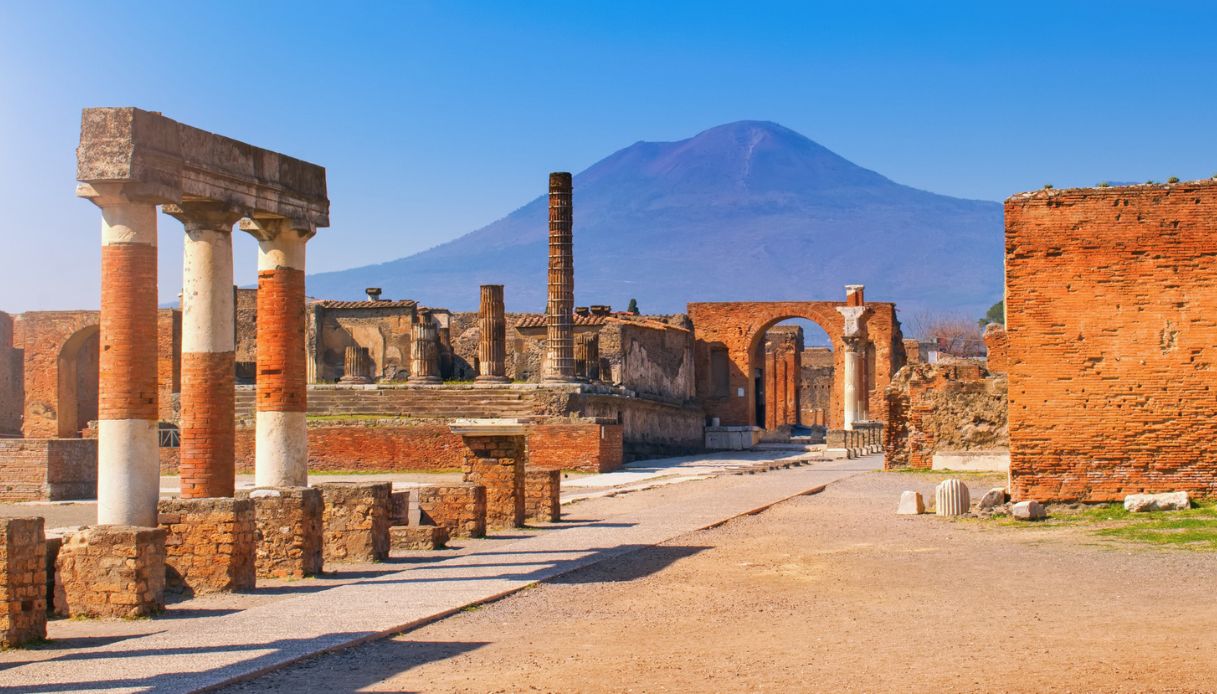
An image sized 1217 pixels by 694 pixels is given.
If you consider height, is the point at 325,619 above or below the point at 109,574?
below

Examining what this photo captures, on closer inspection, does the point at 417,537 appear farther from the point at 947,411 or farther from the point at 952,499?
the point at 947,411

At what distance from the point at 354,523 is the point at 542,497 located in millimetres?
4929

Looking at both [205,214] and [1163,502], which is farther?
[1163,502]

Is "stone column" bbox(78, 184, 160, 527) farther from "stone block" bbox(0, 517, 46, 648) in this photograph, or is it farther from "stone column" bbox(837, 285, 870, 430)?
"stone column" bbox(837, 285, 870, 430)

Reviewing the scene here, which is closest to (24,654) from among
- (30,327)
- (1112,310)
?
(1112,310)

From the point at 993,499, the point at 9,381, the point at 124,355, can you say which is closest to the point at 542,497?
the point at 993,499

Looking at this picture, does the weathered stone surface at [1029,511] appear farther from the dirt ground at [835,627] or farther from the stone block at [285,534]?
the stone block at [285,534]

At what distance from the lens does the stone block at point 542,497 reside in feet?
65.3

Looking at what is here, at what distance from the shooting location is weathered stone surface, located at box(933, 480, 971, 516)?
18703 millimetres

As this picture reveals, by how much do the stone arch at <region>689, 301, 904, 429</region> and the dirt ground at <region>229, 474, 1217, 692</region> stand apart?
3657 cm

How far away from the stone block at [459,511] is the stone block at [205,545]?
189 inches

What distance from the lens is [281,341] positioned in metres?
15.1

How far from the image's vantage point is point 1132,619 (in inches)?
416

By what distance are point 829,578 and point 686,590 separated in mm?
1398
